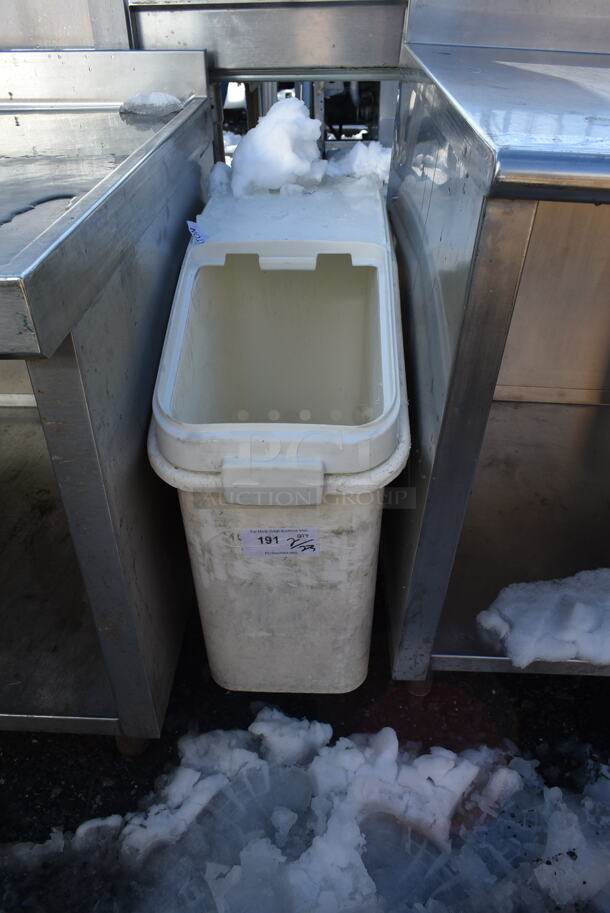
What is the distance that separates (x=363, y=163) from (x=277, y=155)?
0.31 metres

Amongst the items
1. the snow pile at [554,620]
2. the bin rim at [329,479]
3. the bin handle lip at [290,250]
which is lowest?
the snow pile at [554,620]

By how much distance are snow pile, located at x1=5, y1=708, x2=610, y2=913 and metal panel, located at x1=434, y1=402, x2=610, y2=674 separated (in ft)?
0.90

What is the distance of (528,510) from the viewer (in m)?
1.52

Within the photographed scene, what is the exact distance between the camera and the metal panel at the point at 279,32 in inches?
64.7

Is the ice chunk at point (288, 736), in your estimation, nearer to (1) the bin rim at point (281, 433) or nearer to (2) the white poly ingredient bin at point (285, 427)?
(2) the white poly ingredient bin at point (285, 427)

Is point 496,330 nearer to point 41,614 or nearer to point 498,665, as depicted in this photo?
point 498,665

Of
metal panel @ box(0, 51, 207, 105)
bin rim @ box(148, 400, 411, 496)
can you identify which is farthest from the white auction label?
metal panel @ box(0, 51, 207, 105)

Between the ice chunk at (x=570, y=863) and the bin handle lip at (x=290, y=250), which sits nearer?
the ice chunk at (x=570, y=863)

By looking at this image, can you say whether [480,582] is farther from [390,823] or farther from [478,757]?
[390,823]

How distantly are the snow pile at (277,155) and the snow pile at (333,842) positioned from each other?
4.50 feet

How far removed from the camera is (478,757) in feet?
4.29

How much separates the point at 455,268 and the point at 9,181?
782mm

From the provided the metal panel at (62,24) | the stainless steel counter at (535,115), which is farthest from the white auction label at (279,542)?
the metal panel at (62,24)

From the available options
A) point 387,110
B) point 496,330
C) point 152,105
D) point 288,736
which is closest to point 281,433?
point 496,330
